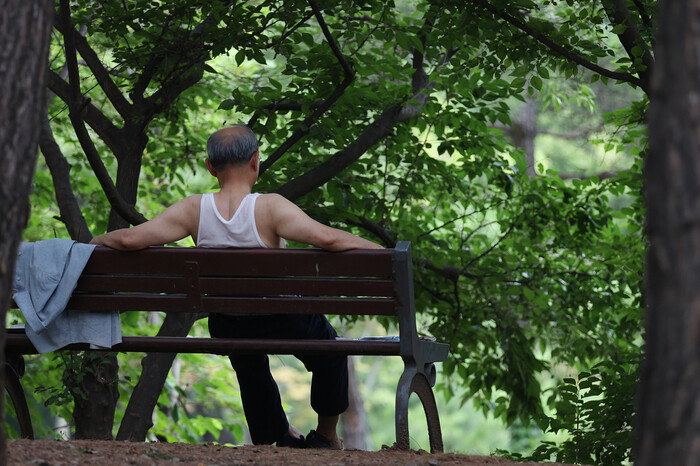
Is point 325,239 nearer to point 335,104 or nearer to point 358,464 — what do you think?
point 358,464

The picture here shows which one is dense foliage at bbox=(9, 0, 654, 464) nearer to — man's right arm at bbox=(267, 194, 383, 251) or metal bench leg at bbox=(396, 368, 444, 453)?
metal bench leg at bbox=(396, 368, 444, 453)

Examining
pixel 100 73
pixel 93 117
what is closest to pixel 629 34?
pixel 100 73

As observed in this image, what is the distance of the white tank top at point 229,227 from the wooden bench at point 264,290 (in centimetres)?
18

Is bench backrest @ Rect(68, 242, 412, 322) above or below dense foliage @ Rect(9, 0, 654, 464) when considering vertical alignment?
below

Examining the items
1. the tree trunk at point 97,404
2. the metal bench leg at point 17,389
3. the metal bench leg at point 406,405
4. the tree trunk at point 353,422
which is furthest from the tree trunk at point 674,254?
the tree trunk at point 353,422

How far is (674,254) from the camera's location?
6.45 feet

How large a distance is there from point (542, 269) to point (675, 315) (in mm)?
5800

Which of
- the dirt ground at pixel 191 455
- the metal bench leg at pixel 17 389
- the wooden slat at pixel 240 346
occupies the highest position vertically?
the wooden slat at pixel 240 346

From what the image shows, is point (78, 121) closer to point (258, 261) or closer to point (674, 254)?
point (258, 261)

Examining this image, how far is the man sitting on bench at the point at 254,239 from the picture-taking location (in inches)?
155

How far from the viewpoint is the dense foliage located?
552 cm

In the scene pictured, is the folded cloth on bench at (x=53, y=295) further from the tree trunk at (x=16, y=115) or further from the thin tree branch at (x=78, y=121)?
the tree trunk at (x=16, y=115)

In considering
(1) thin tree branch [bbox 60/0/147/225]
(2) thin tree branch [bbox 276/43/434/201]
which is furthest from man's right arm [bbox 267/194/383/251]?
(2) thin tree branch [bbox 276/43/434/201]

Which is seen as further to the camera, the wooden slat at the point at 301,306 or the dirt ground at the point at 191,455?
the wooden slat at the point at 301,306
